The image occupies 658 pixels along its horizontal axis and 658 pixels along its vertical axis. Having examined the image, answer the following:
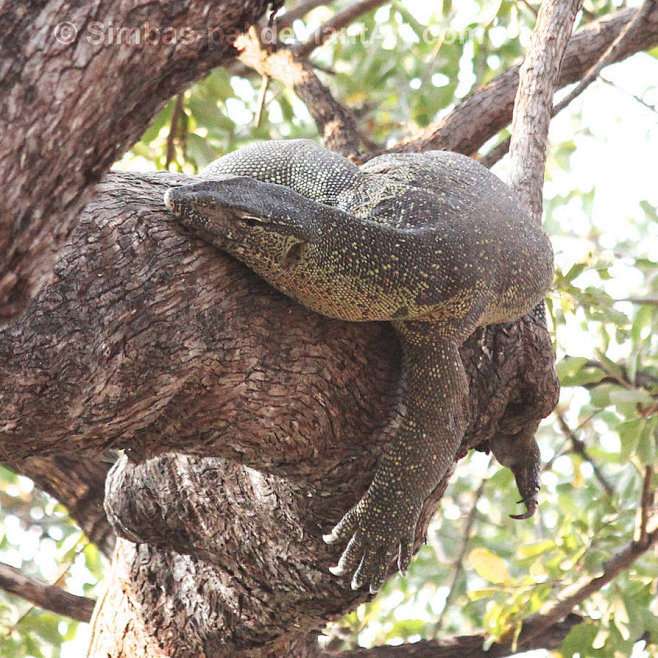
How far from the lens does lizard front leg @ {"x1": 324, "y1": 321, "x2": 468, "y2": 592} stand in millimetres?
2605

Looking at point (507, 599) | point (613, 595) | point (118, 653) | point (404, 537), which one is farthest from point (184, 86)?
point (613, 595)

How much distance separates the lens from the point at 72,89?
1401 mm

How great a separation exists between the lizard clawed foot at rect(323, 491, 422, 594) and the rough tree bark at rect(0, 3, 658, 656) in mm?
96

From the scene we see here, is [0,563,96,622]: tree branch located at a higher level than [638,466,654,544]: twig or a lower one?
lower

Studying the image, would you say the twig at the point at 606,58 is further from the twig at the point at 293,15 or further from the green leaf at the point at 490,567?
the green leaf at the point at 490,567

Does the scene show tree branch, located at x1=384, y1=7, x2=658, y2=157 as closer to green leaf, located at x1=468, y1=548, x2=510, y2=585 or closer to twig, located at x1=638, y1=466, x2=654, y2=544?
twig, located at x1=638, y1=466, x2=654, y2=544

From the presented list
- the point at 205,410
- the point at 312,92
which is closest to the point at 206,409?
the point at 205,410

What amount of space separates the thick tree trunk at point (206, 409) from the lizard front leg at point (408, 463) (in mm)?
86

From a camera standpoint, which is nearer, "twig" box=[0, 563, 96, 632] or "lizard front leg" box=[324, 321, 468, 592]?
"lizard front leg" box=[324, 321, 468, 592]

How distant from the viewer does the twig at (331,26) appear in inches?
179

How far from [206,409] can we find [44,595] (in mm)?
1880

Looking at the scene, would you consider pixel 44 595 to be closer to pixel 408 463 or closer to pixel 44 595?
pixel 44 595

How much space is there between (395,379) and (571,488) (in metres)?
3.05

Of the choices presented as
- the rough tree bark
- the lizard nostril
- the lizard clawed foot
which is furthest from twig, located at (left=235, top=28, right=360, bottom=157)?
the lizard clawed foot
